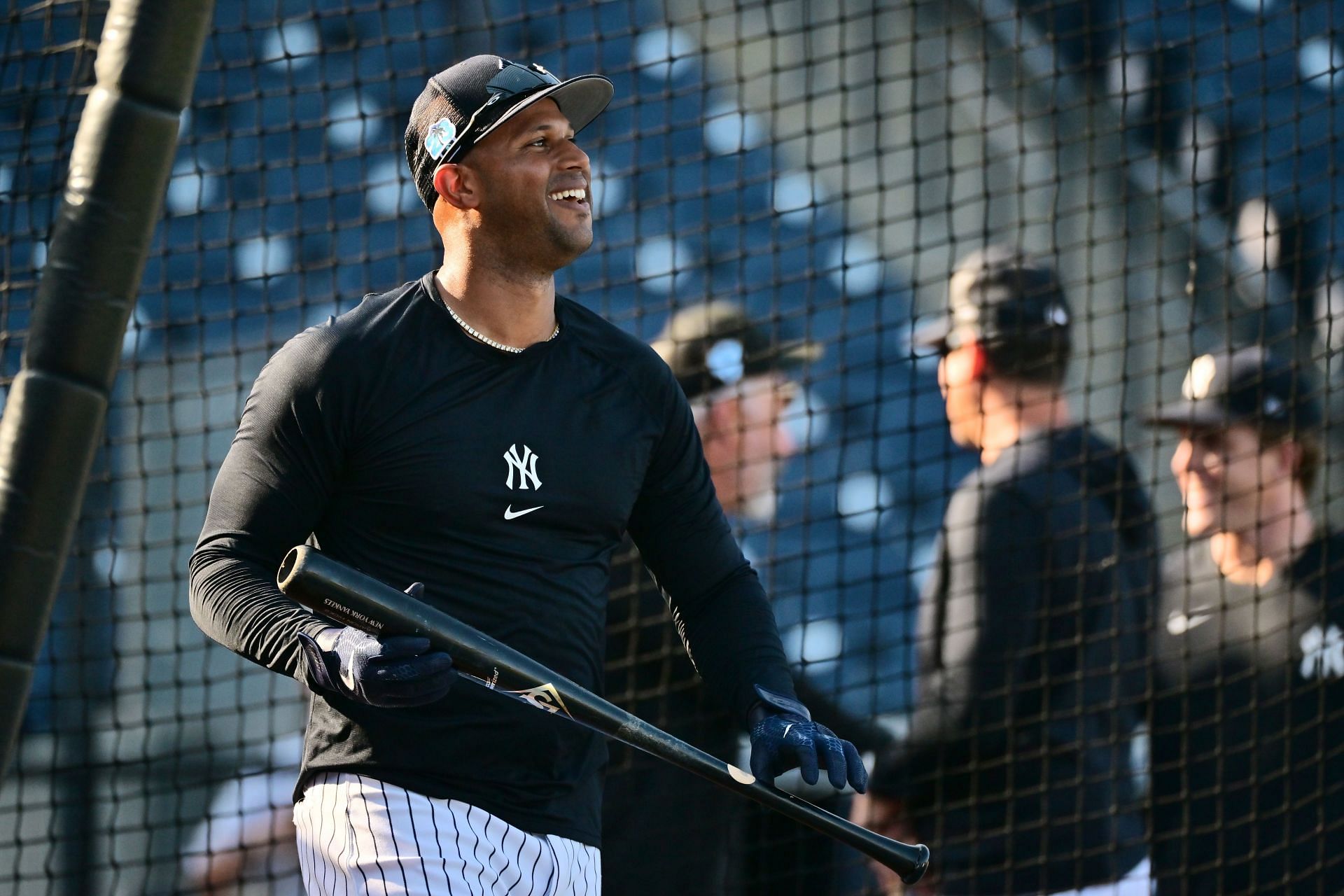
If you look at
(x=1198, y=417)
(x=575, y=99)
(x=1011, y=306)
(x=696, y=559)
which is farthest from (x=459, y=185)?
(x=1198, y=417)

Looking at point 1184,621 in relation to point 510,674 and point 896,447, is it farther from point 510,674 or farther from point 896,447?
point 896,447

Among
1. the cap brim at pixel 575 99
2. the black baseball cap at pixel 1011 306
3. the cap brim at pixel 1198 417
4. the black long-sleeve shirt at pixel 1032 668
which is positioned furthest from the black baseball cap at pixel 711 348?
the cap brim at pixel 575 99

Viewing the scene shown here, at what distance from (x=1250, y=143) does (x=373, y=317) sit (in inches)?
185

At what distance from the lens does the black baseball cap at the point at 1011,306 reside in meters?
3.60

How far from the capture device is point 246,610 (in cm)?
196

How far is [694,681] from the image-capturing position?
11.7ft

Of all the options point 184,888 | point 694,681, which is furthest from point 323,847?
point 184,888

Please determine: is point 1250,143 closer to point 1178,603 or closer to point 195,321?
point 1178,603

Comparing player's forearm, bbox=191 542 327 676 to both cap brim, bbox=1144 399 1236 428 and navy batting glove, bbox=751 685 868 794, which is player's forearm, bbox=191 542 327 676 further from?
cap brim, bbox=1144 399 1236 428

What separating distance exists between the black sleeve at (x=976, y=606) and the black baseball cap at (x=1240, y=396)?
2.03 ft

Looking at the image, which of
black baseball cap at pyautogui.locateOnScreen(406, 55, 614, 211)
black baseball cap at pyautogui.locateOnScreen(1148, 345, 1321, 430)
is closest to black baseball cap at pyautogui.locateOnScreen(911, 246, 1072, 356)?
black baseball cap at pyautogui.locateOnScreen(1148, 345, 1321, 430)

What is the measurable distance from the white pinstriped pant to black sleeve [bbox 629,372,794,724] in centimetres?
35

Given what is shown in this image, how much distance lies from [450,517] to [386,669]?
324mm

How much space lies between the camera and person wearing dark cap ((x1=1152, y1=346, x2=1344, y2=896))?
336 cm
